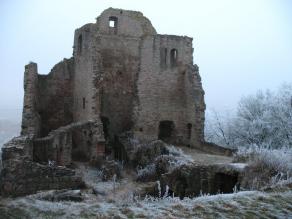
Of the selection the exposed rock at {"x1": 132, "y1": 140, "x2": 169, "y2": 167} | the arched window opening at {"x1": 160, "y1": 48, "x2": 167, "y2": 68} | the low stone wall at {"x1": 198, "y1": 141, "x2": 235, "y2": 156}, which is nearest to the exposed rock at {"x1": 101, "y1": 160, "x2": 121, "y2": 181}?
the exposed rock at {"x1": 132, "y1": 140, "x2": 169, "y2": 167}

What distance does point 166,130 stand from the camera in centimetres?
2612

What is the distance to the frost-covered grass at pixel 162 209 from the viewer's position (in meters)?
4.82

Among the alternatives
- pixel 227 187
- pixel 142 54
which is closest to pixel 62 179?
pixel 227 187

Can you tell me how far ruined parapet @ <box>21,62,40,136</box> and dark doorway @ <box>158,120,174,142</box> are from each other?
21.5ft

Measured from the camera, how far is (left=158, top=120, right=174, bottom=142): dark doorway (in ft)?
84.4

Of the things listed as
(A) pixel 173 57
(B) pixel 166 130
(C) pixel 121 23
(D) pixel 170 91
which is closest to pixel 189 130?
(B) pixel 166 130

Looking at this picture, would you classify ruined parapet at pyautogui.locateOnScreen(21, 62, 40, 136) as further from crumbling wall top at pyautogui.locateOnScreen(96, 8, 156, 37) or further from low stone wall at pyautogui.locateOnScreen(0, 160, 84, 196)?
low stone wall at pyautogui.locateOnScreen(0, 160, 84, 196)

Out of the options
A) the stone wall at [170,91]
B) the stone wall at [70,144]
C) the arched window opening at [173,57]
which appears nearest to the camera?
the stone wall at [70,144]

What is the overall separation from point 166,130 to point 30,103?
7.39 m

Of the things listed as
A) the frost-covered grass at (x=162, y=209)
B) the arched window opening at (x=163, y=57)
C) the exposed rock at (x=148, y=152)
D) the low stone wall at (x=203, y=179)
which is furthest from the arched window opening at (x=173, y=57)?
the frost-covered grass at (x=162, y=209)

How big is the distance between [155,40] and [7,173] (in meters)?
12.9

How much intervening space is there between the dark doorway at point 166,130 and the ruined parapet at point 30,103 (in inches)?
258

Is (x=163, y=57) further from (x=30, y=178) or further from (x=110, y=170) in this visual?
(x=30, y=178)

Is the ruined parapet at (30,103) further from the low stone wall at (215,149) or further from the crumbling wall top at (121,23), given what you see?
the low stone wall at (215,149)
